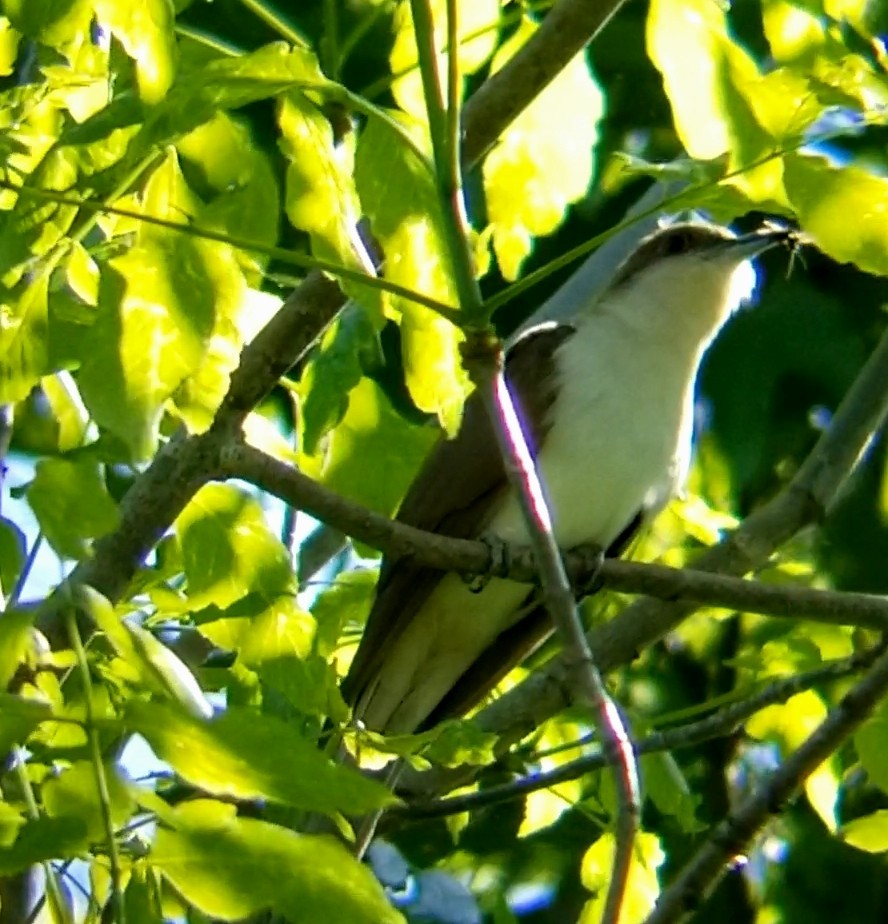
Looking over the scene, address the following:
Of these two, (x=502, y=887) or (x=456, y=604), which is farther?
(x=502, y=887)

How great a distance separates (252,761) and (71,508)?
46cm

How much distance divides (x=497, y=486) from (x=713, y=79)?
2.49 meters

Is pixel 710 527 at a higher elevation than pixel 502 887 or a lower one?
higher

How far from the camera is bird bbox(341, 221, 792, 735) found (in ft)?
15.6

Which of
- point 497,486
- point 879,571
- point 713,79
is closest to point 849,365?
point 879,571

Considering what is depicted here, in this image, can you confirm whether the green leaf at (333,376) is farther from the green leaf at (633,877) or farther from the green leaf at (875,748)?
the green leaf at (633,877)

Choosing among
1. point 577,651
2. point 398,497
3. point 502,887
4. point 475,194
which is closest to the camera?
point 577,651

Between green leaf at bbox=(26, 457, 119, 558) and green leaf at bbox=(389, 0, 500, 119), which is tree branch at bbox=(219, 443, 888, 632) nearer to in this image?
green leaf at bbox=(389, 0, 500, 119)

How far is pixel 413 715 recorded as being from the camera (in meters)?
4.84

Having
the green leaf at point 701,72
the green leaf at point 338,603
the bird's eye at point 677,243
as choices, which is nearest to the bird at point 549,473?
the bird's eye at point 677,243

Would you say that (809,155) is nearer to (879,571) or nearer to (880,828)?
(880,828)

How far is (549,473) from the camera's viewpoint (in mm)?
4836

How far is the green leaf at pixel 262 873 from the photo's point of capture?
2020 millimetres

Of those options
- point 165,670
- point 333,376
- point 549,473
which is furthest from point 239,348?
point 549,473
